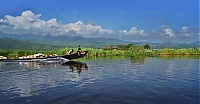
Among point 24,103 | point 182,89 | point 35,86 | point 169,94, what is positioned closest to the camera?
point 24,103

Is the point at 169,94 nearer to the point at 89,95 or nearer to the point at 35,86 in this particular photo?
the point at 89,95

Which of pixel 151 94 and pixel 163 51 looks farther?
pixel 163 51

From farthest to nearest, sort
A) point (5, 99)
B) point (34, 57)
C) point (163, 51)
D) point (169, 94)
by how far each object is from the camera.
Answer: point (163, 51)
point (34, 57)
point (169, 94)
point (5, 99)

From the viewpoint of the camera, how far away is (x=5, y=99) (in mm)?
14258

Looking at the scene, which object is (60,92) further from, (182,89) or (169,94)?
(182,89)

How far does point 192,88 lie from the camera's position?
689 inches

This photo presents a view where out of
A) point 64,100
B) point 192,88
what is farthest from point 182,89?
point 64,100

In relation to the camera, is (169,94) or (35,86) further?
(35,86)

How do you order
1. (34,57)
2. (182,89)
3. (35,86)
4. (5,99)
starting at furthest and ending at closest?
(34,57) → (35,86) → (182,89) → (5,99)

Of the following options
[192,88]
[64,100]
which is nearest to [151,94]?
[192,88]

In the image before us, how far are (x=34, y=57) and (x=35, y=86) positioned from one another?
29.2 m

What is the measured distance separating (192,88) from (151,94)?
4.37 metres

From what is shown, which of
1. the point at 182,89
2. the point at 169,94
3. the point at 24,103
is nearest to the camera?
the point at 24,103

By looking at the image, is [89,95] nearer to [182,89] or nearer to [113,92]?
[113,92]
